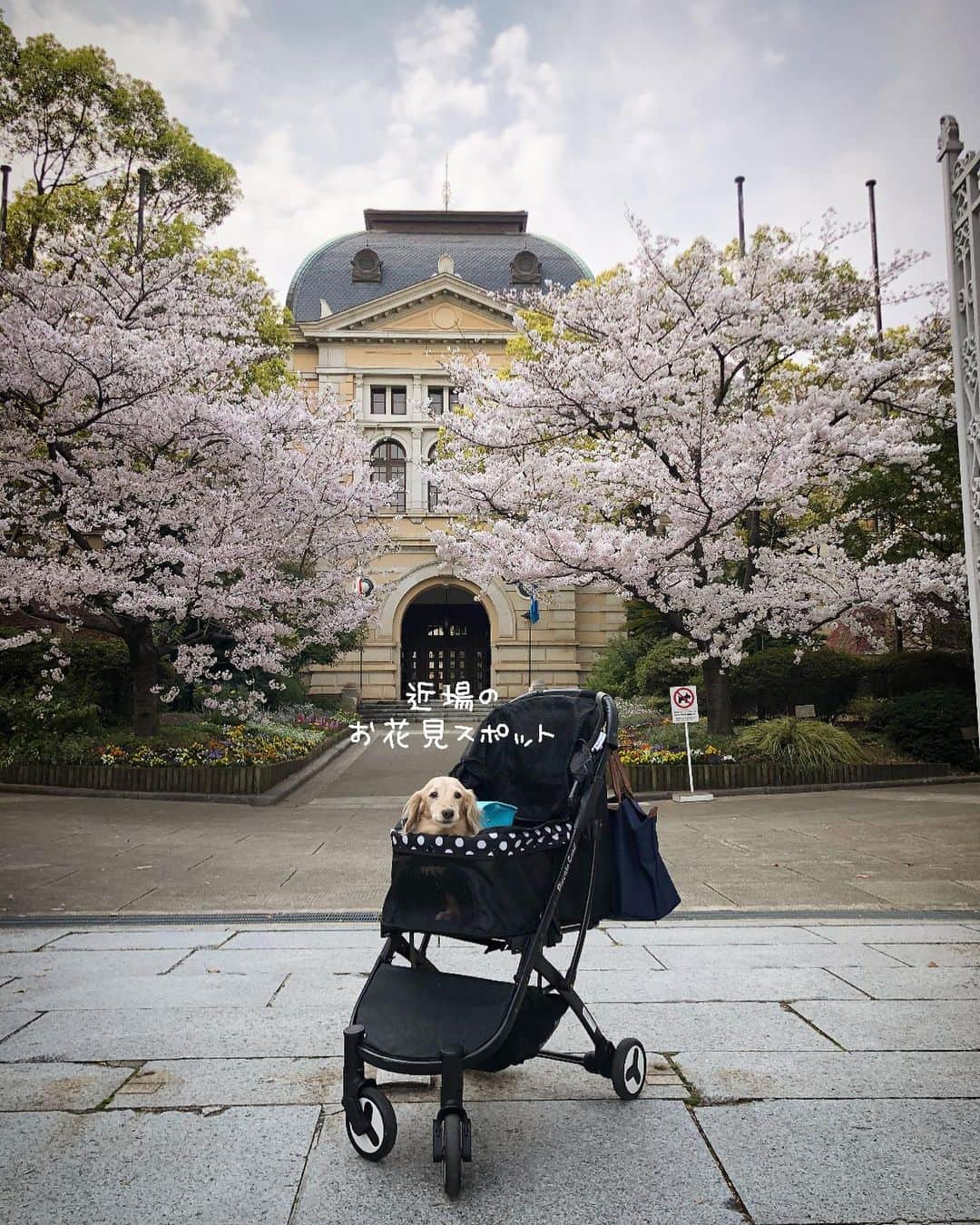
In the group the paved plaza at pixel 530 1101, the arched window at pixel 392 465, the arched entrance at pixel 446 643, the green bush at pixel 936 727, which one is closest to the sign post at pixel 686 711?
the green bush at pixel 936 727

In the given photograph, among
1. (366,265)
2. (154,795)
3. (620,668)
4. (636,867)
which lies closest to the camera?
(636,867)

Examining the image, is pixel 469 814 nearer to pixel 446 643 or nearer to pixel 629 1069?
pixel 629 1069

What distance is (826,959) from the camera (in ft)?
16.8

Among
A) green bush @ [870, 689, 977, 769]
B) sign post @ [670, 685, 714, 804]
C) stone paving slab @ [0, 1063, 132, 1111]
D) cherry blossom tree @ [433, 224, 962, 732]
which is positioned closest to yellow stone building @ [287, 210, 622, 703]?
cherry blossom tree @ [433, 224, 962, 732]

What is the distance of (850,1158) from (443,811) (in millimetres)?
1631

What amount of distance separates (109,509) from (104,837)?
6090 mm

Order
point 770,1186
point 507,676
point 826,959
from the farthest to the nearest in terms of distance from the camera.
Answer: point 507,676
point 826,959
point 770,1186

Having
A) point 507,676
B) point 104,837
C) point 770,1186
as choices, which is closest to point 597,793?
point 770,1186

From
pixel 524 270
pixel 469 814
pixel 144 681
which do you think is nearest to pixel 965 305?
pixel 469 814

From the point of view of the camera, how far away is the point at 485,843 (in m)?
2.97

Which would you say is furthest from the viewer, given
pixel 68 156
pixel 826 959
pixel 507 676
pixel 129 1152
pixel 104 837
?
pixel 507 676

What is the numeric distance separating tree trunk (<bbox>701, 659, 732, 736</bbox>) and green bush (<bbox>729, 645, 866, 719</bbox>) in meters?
3.00

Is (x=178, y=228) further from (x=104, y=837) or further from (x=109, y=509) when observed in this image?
(x=104, y=837)

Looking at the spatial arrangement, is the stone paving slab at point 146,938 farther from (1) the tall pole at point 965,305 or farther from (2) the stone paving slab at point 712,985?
(1) the tall pole at point 965,305
